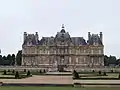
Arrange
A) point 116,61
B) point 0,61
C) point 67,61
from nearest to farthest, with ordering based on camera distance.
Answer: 1. point 67,61
2. point 0,61
3. point 116,61

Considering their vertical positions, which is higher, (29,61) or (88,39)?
(88,39)

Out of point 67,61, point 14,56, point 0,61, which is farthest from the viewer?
Answer: point 14,56

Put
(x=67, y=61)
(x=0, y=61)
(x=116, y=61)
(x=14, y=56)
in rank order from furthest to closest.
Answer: (x=116, y=61), (x=14, y=56), (x=0, y=61), (x=67, y=61)

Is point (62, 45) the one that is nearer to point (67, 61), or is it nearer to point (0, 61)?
point (67, 61)

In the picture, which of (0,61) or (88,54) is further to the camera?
(0,61)

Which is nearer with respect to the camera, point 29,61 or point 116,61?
point 29,61

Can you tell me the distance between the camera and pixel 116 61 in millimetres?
85938

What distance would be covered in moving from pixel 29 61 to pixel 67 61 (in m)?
7.34

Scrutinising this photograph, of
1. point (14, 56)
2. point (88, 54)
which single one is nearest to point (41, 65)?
point (88, 54)

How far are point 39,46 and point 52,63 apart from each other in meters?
4.19

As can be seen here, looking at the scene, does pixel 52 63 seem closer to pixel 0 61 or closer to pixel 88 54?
pixel 88 54

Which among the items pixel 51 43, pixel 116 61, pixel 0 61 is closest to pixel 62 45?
pixel 51 43

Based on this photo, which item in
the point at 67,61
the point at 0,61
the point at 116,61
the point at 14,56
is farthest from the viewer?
the point at 116,61

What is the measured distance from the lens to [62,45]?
64500mm
